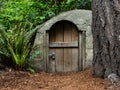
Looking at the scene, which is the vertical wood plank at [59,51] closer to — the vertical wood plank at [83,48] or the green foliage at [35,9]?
the vertical wood plank at [83,48]

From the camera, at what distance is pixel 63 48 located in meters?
5.85

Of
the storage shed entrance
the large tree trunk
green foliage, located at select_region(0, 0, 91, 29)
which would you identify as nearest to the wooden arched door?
the storage shed entrance

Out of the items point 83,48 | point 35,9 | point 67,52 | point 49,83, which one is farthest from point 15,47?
point 35,9

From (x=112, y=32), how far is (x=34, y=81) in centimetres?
133

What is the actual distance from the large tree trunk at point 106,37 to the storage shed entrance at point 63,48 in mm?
1608

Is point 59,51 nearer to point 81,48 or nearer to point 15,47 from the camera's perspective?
point 81,48

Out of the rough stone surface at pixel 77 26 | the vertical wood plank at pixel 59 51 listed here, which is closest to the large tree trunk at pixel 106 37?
the rough stone surface at pixel 77 26

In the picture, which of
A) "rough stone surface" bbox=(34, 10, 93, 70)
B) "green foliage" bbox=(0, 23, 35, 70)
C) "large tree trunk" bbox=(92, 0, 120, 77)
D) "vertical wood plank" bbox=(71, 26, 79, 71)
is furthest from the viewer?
"vertical wood plank" bbox=(71, 26, 79, 71)

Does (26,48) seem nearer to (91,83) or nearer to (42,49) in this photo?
(42,49)

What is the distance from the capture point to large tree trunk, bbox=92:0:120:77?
3764 millimetres

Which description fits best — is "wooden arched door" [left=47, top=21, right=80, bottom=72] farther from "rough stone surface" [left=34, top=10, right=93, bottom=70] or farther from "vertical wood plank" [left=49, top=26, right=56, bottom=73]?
"rough stone surface" [left=34, top=10, right=93, bottom=70]

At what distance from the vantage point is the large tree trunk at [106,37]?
12.3ft

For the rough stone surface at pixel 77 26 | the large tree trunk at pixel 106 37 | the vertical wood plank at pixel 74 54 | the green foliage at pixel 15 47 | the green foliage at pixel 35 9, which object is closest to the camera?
the large tree trunk at pixel 106 37

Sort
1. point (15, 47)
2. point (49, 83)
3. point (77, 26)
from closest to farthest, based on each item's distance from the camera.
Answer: point (49, 83) → point (15, 47) → point (77, 26)
